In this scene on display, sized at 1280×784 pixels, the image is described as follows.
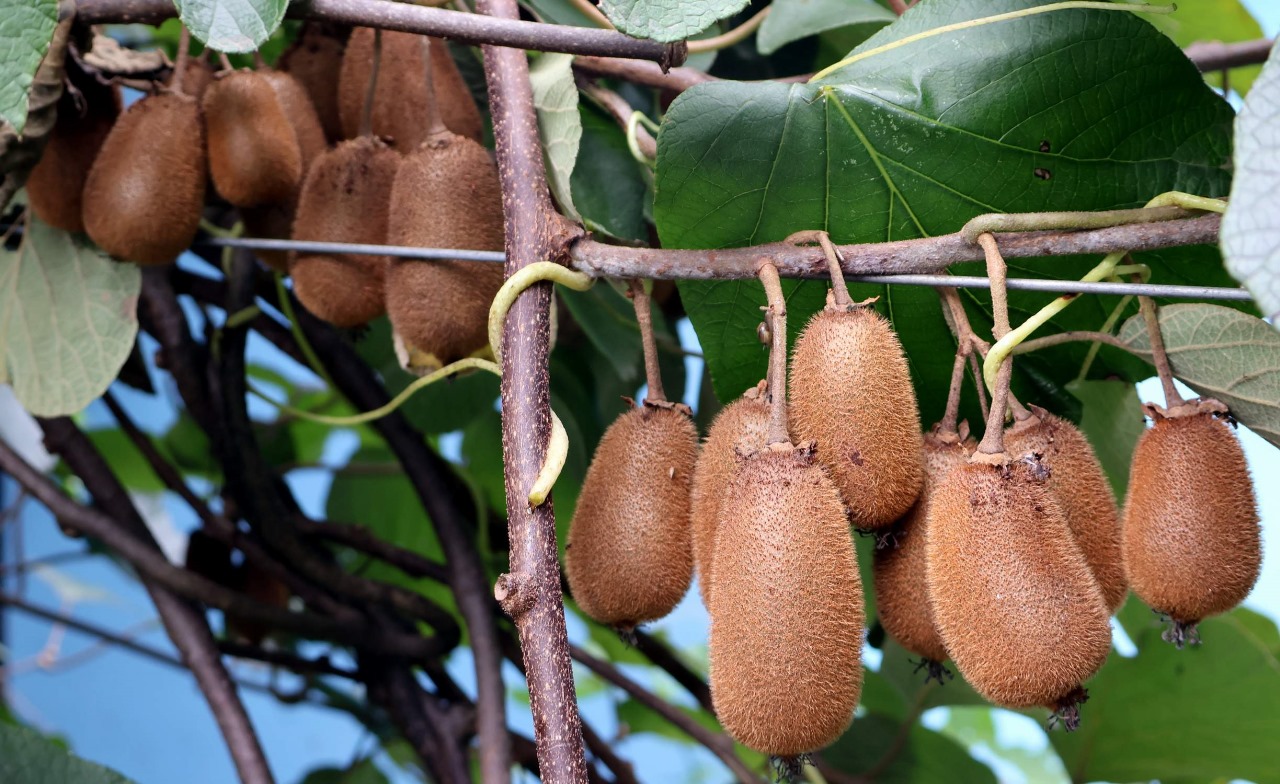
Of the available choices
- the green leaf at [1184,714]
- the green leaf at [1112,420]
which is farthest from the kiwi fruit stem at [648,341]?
the green leaf at [1184,714]

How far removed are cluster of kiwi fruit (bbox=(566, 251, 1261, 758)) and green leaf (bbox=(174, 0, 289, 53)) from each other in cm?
24

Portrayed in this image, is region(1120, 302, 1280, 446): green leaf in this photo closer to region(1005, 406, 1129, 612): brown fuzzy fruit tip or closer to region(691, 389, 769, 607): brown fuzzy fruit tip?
region(1005, 406, 1129, 612): brown fuzzy fruit tip

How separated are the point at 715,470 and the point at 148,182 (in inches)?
13.8

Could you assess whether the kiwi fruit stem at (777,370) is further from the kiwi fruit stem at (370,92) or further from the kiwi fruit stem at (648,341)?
the kiwi fruit stem at (370,92)

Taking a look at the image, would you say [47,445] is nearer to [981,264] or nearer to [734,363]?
[734,363]

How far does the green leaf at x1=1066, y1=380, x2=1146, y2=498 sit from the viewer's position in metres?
0.58

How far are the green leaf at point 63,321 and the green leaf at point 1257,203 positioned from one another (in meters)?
0.57

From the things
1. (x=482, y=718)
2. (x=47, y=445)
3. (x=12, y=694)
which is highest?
(x=47, y=445)

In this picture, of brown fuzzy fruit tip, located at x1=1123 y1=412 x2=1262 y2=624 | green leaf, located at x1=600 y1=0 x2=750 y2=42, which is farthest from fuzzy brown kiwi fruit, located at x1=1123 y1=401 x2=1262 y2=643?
green leaf, located at x1=600 y1=0 x2=750 y2=42

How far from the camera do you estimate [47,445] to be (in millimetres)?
783

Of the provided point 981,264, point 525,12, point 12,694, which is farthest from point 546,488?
point 12,694

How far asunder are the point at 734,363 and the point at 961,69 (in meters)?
0.17

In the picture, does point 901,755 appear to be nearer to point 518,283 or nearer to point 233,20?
point 518,283

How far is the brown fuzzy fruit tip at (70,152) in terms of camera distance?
24.3 inches
